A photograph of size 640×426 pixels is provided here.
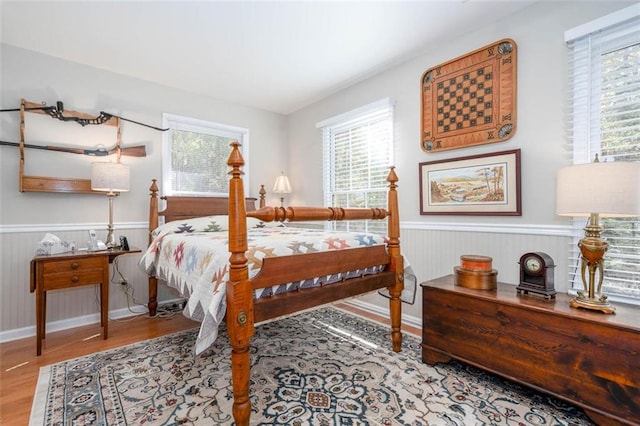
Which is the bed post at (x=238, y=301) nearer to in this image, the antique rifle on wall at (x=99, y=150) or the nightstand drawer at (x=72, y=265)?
the nightstand drawer at (x=72, y=265)

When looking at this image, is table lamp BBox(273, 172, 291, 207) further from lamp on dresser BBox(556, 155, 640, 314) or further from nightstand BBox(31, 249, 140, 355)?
lamp on dresser BBox(556, 155, 640, 314)

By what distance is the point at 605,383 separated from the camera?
1.42m

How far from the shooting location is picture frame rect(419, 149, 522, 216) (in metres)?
2.28

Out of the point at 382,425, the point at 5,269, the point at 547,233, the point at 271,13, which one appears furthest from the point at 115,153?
the point at 547,233

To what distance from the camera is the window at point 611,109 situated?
1.82 meters

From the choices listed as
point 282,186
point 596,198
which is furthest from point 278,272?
point 282,186

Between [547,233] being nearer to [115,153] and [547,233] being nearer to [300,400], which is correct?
[300,400]

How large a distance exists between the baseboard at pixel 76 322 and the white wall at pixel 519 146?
2639 mm

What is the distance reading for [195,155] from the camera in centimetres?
377

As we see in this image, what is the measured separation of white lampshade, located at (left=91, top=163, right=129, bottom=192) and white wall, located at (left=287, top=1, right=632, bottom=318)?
2.74m

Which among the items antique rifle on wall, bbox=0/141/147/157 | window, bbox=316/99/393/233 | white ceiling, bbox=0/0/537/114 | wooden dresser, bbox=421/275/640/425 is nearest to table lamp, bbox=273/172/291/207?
window, bbox=316/99/393/233

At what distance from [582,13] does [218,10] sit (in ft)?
8.26

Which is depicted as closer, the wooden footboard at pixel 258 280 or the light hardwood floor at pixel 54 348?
the wooden footboard at pixel 258 280

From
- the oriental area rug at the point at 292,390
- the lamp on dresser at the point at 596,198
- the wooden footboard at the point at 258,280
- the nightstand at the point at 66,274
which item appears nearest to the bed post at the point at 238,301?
the wooden footboard at the point at 258,280
